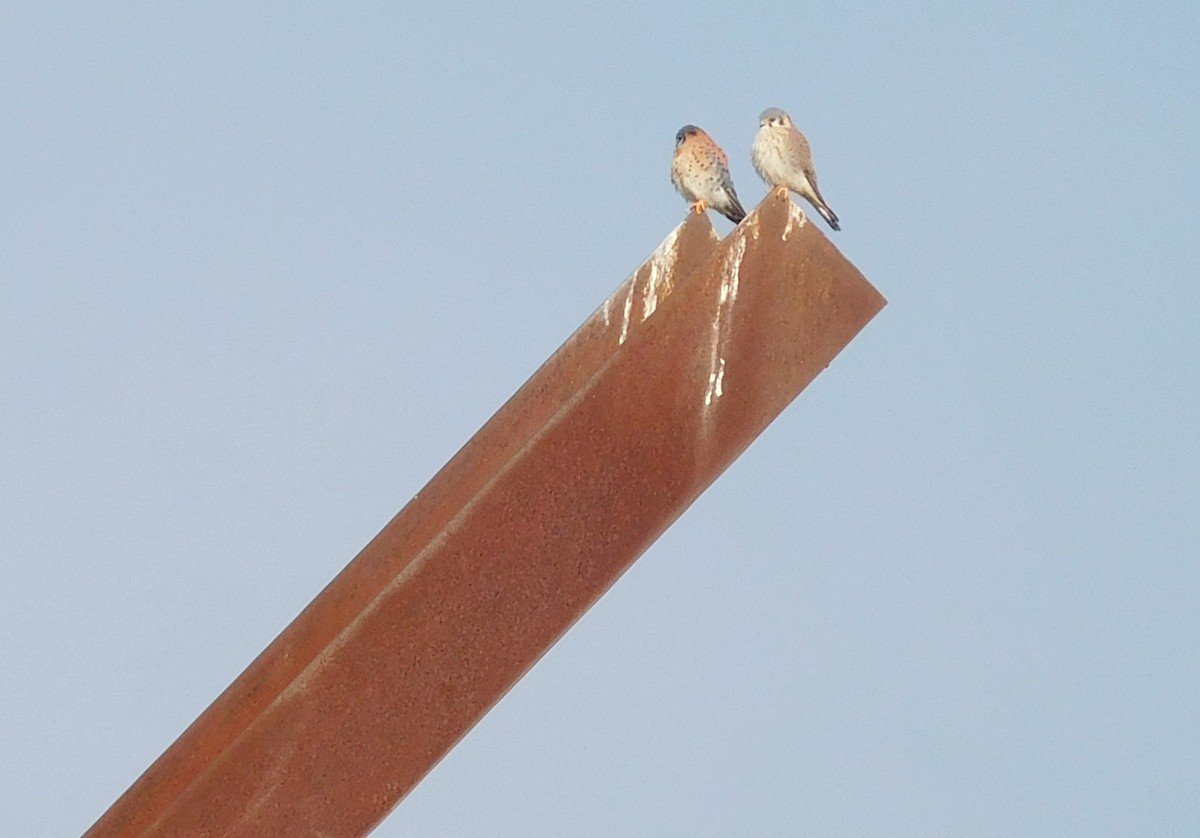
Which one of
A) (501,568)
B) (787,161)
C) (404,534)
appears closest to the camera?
(501,568)

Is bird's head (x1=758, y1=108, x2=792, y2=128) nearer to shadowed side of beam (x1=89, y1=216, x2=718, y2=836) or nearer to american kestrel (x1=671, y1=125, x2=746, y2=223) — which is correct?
american kestrel (x1=671, y1=125, x2=746, y2=223)

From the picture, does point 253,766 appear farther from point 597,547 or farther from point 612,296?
point 612,296

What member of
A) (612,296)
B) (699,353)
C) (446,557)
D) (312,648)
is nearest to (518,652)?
(446,557)

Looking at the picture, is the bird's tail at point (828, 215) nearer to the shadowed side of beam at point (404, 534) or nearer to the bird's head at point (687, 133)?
the bird's head at point (687, 133)

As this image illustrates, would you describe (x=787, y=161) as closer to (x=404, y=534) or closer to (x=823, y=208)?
(x=823, y=208)

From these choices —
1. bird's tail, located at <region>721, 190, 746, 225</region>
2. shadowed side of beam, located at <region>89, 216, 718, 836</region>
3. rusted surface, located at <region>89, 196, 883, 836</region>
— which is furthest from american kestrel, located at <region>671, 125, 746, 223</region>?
rusted surface, located at <region>89, 196, 883, 836</region>

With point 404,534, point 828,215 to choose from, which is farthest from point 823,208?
point 404,534

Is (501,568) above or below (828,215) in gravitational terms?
below
